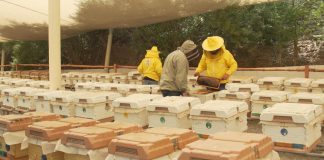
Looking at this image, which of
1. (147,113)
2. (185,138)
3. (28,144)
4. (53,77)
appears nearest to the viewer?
(185,138)

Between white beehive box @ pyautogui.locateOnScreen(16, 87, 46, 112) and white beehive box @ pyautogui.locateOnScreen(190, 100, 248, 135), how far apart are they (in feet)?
16.1

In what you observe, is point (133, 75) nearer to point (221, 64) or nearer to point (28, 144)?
point (221, 64)

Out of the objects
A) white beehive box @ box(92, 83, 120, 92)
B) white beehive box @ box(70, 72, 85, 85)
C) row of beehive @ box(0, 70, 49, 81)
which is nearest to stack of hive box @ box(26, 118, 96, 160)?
white beehive box @ box(92, 83, 120, 92)

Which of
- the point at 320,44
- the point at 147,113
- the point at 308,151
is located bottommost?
the point at 308,151

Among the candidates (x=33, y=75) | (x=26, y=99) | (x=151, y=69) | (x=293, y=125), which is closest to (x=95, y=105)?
(x=26, y=99)

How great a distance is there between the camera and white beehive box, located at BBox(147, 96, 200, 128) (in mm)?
6977

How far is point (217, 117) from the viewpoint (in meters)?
6.50

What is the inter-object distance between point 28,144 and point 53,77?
549 centimetres

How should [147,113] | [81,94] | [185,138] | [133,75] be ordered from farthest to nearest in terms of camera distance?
1. [133,75]
2. [81,94]
3. [147,113]
4. [185,138]

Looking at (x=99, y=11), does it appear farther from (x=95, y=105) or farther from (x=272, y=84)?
(x=272, y=84)

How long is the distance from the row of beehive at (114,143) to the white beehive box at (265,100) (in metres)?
3.60

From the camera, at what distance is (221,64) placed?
902cm

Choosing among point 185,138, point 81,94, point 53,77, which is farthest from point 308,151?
point 53,77

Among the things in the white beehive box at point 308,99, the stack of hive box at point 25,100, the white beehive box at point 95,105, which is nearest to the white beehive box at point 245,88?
the white beehive box at point 308,99
